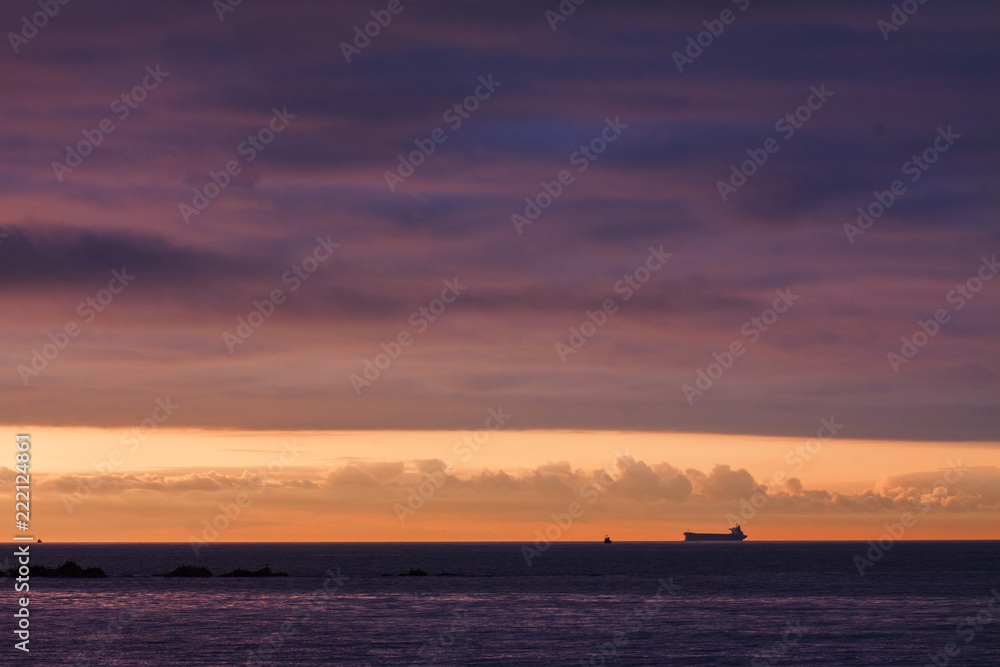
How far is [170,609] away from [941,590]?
117 metres

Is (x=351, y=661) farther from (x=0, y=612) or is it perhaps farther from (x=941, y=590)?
(x=941, y=590)

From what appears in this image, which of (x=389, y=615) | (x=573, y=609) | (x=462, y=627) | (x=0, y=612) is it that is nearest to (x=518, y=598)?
(x=573, y=609)

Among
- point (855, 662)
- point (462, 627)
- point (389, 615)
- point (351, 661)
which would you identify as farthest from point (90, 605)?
point (855, 662)

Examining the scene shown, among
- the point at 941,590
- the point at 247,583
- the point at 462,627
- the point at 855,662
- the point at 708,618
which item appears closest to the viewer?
the point at 855,662

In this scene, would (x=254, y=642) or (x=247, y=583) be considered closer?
(x=254, y=642)

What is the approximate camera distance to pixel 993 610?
130 metres

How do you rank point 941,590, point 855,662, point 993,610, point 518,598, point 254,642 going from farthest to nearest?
point 941,590, point 518,598, point 993,610, point 254,642, point 855,662

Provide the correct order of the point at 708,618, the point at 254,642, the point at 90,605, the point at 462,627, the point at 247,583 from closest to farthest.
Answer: the point at 254,642 < the point at 462,627 < the point at 708,618 < the point at 90,605 < the point at 247,583

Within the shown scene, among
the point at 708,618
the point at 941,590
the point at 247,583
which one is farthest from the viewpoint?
the point at 247,583

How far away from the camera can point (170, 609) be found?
5285 inches

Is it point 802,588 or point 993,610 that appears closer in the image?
point 993,610

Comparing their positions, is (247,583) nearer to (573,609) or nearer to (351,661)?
(573,609)

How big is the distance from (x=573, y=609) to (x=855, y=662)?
51408mm

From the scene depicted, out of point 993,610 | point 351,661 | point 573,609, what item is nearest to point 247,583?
point 573,609
